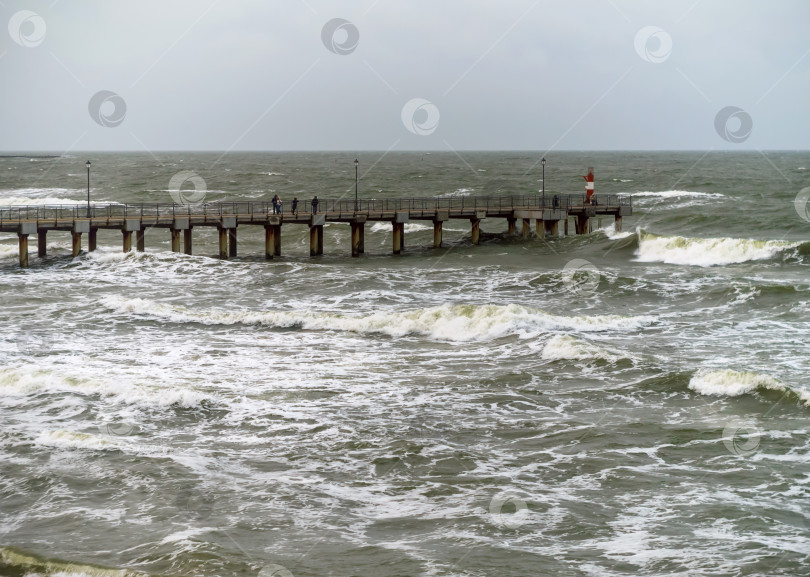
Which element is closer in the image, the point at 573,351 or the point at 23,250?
the point at 573,351

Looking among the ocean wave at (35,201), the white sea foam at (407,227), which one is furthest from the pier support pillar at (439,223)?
the ocean wave at (35,201)

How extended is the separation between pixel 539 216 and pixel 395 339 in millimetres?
28503

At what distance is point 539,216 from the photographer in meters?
61.9
